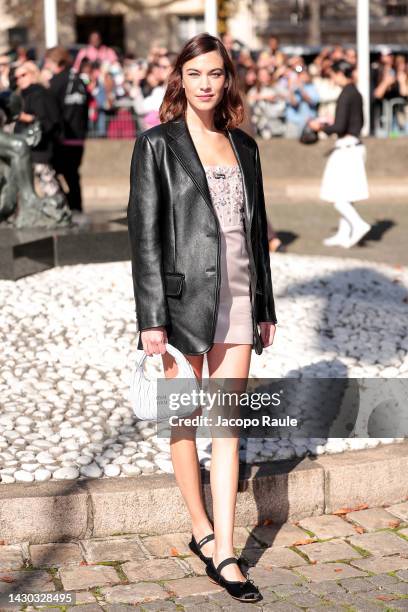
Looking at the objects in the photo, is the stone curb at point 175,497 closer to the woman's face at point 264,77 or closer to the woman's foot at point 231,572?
the woman's foot at point 231,572

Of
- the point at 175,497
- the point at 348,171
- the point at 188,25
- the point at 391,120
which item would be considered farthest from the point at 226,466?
the point at 188,25

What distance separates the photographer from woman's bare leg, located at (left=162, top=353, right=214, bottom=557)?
456 centimetres

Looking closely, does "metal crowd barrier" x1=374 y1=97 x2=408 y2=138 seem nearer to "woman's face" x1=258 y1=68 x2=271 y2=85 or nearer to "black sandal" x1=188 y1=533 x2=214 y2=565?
"woman's face" x1=258 y1=68 x2=271 y2=85

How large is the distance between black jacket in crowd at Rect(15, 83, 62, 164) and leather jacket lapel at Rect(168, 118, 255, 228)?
8414 mm

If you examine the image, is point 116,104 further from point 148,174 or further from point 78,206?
point 148,174

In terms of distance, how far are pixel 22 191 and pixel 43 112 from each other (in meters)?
3.03

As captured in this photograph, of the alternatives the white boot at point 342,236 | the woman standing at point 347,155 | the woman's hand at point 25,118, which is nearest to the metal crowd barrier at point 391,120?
the white boot at point 342,236

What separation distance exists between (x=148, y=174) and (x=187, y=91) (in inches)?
13.3

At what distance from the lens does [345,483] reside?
5.36 meters

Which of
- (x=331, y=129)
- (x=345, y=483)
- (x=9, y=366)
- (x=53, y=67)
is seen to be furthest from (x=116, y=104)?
(x=345, y=483)

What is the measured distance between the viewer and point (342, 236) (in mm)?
12945

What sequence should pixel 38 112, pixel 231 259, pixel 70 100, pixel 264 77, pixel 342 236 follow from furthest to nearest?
pixel 264 77 → pixel 70 100 → pixel 342 236 → pixel 38 112 → pixel 231 259

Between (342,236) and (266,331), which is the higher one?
(266,331)

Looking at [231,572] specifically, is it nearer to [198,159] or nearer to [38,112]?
[198,159]
